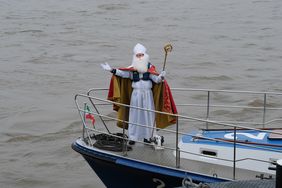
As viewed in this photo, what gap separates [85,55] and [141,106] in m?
11.3

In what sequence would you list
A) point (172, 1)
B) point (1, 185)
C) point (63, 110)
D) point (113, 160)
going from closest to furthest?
point (113, 160) < point (1, 185) < point (63, 110) < point (172, 1)

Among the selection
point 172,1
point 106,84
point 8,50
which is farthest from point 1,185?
point 172,1

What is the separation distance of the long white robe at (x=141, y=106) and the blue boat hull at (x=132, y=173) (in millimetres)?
541

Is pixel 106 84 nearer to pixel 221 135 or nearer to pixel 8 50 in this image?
pixel 8 50

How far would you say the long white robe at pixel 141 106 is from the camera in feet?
24.9

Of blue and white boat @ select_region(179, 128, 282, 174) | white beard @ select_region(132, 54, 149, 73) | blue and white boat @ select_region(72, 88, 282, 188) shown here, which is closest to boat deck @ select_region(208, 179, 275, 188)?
blue and white boat @ select_region(72, 88, 282, 188)

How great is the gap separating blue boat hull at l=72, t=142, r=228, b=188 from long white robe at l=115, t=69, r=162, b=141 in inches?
21.3

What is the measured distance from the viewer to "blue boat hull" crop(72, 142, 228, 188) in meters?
6.96

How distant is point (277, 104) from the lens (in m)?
13.5

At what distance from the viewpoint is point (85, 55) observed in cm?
1878

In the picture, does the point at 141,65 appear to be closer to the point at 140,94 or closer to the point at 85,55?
the point at 140,94

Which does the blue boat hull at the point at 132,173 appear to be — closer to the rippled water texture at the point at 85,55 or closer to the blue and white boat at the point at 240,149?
the blue and white boat at the point at 240,149

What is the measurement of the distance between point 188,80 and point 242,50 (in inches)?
153

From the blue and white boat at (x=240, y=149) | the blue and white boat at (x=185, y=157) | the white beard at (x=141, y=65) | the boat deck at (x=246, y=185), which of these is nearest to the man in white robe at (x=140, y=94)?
the white beard at (x=141, y=65)
